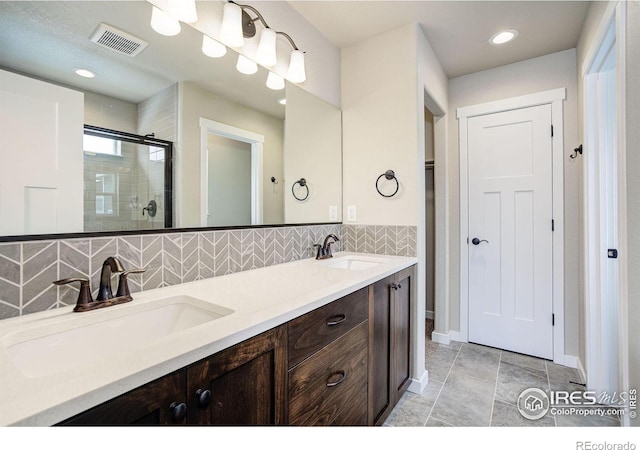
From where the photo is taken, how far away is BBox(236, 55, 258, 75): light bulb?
4.85ft

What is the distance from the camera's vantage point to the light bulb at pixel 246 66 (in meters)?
1.48

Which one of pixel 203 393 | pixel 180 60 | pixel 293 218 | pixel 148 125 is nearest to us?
pixel 203 393

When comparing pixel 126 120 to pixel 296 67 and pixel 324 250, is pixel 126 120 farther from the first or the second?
pixel 324 250

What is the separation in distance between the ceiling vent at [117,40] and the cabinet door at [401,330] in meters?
1.58

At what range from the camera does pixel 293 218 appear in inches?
73.2

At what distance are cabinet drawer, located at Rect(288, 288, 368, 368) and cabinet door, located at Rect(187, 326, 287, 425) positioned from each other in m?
0.05

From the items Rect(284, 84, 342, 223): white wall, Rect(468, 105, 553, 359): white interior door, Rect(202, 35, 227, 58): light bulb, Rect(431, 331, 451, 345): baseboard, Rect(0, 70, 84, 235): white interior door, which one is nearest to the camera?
Rect(0, 70, 84, 235): white interior door

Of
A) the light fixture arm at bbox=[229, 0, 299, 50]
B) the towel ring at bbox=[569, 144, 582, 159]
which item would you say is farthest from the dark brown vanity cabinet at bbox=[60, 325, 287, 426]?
the towel ring at bbox=[569, 144, 582, 159]

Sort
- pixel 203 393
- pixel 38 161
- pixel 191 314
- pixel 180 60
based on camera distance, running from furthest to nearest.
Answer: pixel 180 60 < pixel 191 314 < pixel 38 161 < pixel 203 393

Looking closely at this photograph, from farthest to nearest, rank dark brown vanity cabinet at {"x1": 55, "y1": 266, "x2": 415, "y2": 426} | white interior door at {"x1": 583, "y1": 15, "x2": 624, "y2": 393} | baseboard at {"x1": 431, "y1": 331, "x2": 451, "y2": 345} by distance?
baseboard at {"x1": 431, "y1": 331, "x2": 451, "y2": 345} → white interior door at {"x1": 583, "y1": 15, "x2": 624, "y2": 393} → dark brown vanity cabinet at {"x1": 55, "y1": 266, "x2": 415, "y2": 426}

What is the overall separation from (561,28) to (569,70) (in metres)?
0.42

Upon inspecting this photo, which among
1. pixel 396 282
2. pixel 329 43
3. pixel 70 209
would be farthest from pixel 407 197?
pixel 70 209

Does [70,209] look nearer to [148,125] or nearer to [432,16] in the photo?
[148,125]

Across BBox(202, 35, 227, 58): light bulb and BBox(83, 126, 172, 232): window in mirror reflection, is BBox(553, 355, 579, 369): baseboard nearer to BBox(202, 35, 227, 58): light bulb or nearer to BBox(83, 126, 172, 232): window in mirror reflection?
BBox(83, 126, 172, 232): window in mirror reflection
